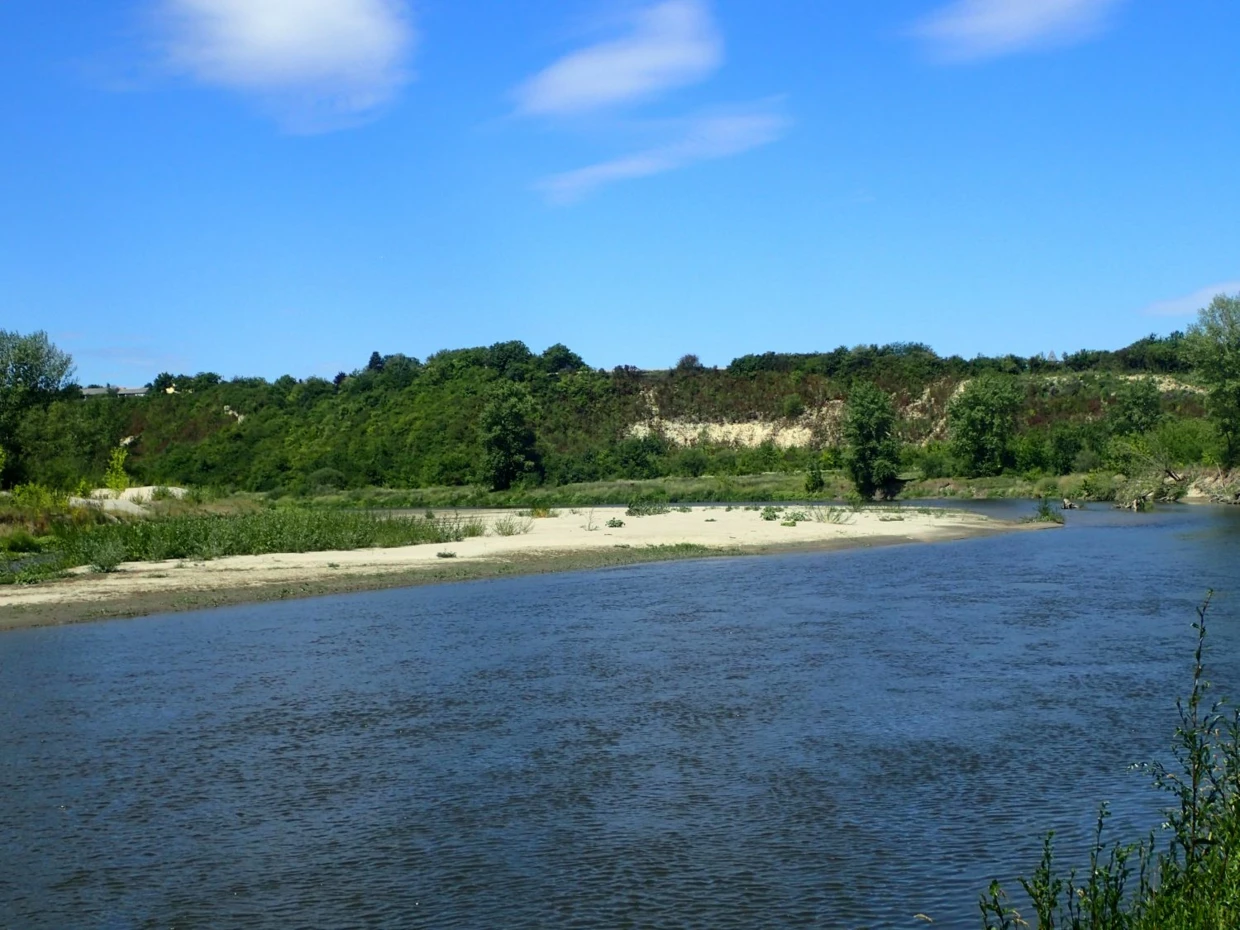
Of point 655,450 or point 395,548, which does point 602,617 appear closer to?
point 395,548

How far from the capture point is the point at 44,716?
15.0 metres

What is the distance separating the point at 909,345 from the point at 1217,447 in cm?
8086

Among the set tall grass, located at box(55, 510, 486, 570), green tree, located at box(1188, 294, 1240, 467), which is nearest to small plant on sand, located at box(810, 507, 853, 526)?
tall grass, located at box(55, 510, 486, 570)

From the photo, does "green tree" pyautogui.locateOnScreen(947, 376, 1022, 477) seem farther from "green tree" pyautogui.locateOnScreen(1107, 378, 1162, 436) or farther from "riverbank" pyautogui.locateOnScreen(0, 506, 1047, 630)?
"riverbank" pyautogui.locateOnScreen(0, 506, 1047, 630)

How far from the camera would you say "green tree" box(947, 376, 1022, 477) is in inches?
3182

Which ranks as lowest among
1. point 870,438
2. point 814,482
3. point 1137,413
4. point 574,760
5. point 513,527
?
point 574,760

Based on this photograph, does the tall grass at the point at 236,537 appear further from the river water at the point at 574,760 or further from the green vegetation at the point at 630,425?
the green vegetation at the point at 630,425

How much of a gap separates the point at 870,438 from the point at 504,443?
2712cm

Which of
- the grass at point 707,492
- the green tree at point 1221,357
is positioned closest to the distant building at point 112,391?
the grass at point 707,492

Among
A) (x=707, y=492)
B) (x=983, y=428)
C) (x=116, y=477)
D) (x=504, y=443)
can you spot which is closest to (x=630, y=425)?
(x=504, y=443)

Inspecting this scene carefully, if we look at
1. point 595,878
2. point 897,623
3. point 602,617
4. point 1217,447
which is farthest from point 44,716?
point 1217,447

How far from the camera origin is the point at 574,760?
41.5 feet

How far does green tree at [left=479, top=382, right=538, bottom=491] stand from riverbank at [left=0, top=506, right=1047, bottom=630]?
27294mm

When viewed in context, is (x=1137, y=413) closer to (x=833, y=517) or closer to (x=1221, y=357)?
(x=1221, y=357)
